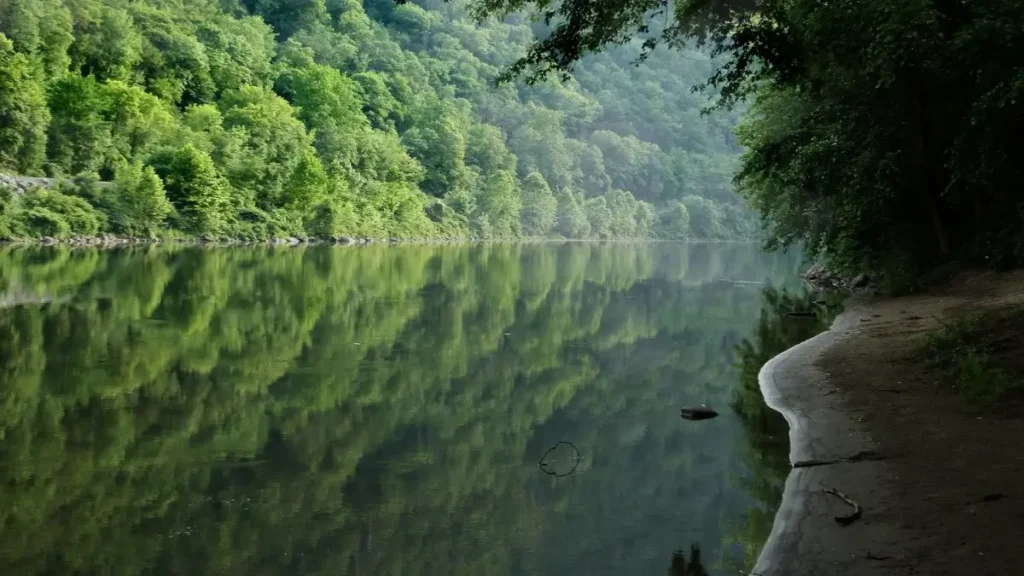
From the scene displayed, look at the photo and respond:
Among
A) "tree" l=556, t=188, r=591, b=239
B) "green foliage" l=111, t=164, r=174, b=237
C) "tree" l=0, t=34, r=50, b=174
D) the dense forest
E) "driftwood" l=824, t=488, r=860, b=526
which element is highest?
"tree" l=556, t=188, r=591, b=239

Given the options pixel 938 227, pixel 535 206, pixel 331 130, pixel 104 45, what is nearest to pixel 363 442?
pixel 938 227

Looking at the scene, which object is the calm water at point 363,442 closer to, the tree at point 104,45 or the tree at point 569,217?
the tree at point 104,45

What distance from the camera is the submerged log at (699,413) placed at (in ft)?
38.8

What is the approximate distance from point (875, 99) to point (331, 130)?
72.4 meters

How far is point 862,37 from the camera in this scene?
49.8 ft

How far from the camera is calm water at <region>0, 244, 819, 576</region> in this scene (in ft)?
22.7

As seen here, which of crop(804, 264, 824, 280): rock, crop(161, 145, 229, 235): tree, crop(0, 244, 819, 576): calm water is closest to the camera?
crop(0, 244, 819, 576): calm water

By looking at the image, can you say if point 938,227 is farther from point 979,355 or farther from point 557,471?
point 557,471

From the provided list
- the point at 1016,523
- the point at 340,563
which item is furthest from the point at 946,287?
the point at 340,563

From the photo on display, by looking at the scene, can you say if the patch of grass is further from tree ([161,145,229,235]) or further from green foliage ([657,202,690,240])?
green foliage ([657,202,690,240])

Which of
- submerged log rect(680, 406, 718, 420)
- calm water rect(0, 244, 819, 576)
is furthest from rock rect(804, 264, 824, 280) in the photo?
submerged log rect(680, 406, 718, 420)

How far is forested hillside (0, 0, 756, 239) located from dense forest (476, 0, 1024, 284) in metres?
2.64

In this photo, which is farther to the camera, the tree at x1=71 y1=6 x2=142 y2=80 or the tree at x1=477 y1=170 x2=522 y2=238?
the tree at x1=477 y1=170 x2=522 y2=238

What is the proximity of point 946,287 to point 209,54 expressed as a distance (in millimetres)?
77846
